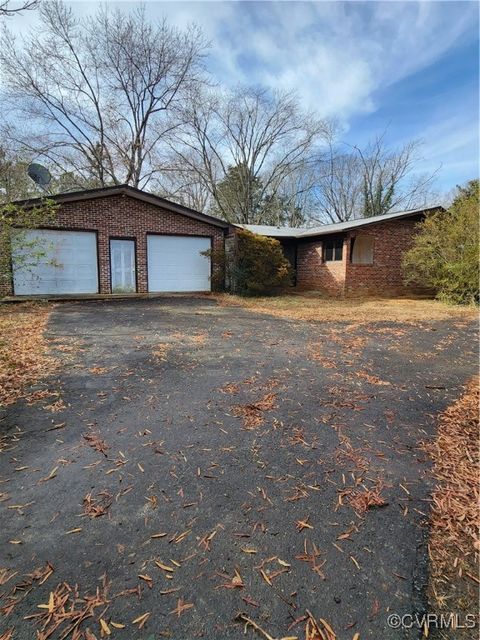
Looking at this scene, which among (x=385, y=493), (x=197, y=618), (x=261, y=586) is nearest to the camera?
(x=197, y=618)

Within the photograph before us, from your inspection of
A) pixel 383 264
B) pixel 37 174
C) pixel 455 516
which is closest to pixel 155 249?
pixel 37 174

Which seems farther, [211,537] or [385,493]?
[385,493]

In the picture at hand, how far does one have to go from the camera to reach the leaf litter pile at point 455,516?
1.51 metres

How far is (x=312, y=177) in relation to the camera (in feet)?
100

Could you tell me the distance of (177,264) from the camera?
13695mm

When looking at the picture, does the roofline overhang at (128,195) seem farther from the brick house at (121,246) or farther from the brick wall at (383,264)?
the brick wall at (383,264)

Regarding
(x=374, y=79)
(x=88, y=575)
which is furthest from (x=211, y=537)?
(x=374, y=79)

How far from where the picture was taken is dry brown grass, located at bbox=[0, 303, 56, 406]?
3.70 metres

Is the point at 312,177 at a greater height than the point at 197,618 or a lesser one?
greater

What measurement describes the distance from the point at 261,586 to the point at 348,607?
1.18ft

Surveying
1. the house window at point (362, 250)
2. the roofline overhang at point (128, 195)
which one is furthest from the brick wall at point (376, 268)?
the roofline overhang at point (128, 195)

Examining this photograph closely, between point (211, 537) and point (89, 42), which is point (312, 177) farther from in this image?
point (211, 537)

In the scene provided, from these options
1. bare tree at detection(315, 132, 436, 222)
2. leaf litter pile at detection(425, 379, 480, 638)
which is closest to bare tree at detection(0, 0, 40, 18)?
leaf litter pile at detection(425, 379, 480, 638)

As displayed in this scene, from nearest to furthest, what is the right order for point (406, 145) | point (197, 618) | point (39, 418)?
point (197, 618)
point (39, 418)
point (406, 145)
